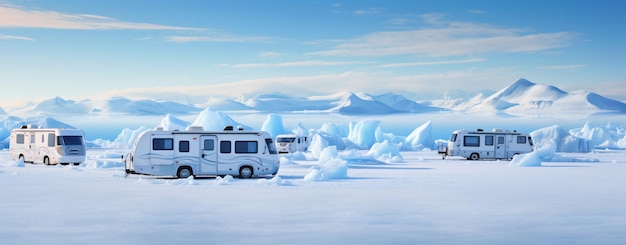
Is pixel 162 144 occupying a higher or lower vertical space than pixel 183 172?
higher

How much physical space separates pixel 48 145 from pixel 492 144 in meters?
24.5

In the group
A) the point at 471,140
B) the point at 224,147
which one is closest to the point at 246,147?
the point at 224,147

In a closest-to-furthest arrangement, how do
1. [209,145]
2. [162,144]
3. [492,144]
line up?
[162,144] < [209,145] < [492,144]

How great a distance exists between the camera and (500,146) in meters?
45.5

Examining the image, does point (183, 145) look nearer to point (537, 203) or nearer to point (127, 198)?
point (127, 198)

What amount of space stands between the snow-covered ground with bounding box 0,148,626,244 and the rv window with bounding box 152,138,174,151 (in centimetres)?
116

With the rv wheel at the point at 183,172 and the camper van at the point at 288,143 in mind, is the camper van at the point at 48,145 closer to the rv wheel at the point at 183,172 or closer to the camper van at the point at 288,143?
the rv wheel at the point at 183,172

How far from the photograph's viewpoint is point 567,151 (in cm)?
6581

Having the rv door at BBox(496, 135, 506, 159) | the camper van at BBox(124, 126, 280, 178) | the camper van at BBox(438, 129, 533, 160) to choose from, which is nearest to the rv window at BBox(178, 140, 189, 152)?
the camper van at BBox(124, 126, 280, 178)

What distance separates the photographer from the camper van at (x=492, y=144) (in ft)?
149

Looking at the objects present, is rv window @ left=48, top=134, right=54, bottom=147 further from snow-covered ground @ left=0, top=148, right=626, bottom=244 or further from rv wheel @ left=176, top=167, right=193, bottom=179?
rv wheel @ left=176, top=167, right=193, bottom=179

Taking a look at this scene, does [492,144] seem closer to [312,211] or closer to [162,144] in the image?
[162,144]

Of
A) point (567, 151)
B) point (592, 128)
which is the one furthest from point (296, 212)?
point (592, 128)

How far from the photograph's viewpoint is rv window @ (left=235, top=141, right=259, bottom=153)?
2645 cm
